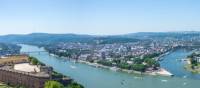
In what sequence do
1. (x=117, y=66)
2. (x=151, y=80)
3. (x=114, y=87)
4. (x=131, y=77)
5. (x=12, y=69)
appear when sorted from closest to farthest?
(x=114, y=87)
(x=12, y=69)
(x=151, y=80)
(x=131, y=77)
(x=117, y=66)

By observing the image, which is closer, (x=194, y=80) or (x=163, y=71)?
(x=194, y=80)

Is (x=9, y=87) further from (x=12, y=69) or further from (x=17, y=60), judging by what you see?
(x=17, y=60)

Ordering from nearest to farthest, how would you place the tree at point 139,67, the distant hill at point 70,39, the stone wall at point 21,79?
the stone wall at point 21,79, the tree at point 139,67, the distant hill at point 70,39

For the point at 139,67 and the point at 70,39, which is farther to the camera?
the point at 70,39

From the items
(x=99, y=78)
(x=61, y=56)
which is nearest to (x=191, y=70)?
(x=99, y=78)

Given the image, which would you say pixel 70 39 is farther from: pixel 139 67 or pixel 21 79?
pixel 21 79

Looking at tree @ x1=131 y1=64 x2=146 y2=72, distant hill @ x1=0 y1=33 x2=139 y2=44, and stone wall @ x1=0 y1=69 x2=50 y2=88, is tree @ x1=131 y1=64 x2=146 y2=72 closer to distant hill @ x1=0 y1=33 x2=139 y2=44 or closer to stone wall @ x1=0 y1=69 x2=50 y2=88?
stone wall @ x1=0 y1=69 x2=50 y2=88

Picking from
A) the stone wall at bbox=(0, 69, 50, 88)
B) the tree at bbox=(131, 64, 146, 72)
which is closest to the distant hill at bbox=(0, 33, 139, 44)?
the tree at bbox=(131, 64, 146, 72)

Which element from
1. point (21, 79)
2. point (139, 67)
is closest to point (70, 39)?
point (139, 67)

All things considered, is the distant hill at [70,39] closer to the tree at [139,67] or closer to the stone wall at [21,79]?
the tree at [139,67]

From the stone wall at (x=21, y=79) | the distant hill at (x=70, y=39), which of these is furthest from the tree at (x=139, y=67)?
the distant hill at (x=70, y=39)

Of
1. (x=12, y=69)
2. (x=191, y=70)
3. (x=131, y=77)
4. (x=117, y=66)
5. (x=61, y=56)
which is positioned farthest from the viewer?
(x=61, y=56)
